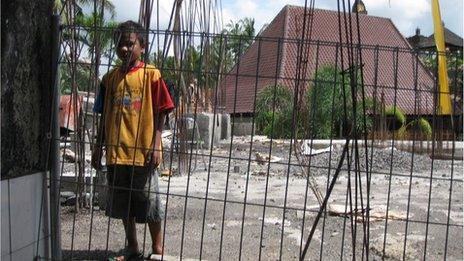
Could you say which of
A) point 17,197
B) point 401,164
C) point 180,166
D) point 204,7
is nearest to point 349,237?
point 204,7

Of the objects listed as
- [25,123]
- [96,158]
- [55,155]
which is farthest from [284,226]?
[25,123]

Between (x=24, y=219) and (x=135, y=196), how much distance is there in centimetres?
83

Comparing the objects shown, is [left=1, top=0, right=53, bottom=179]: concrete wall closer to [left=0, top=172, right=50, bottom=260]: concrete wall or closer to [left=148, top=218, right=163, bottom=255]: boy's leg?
[left=0, top=172, right=50, bottom=260]: concrete wall

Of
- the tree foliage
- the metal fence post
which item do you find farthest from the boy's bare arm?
the tree foliage

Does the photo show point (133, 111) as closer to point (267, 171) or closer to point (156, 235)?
point (156, 235)

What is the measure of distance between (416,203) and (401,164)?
5336 mm

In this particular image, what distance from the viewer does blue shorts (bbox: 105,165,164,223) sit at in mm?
3756

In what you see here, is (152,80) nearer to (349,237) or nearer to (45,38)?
(45,38)

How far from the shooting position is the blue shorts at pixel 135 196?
376 centimetres

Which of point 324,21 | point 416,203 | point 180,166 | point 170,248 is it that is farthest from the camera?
point 324,21

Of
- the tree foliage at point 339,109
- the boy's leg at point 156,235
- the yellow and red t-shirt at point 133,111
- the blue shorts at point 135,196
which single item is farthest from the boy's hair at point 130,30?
the boy's leg at point 156,235

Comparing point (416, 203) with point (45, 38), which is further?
point (416, 203)

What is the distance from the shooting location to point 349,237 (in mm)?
5094

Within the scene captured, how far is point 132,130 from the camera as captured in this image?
372cm
